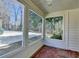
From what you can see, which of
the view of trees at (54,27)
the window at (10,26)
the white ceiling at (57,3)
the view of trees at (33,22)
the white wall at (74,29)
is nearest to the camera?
the window at (10,26)

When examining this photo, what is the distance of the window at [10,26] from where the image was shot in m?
2.27

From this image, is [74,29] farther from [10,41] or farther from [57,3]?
[10,41]

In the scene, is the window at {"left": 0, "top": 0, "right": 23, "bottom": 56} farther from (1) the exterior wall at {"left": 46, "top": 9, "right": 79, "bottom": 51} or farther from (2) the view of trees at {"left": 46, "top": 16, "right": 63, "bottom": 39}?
(2) the view of trees at {"left": 46, "top": 16, "right": 63, "bottom": 39}

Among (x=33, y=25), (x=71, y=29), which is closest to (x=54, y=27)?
(x=71, y=29)

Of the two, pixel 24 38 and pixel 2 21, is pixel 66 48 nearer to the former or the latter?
pixel 24 38

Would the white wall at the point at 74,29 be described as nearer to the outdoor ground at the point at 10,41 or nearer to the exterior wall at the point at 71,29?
the exterior wall at the point at 71,29

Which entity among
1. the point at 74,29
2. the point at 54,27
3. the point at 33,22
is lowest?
the point at 74,29

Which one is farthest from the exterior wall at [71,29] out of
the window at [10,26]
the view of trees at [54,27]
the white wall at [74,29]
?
the window at [10,26]

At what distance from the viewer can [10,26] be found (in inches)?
103

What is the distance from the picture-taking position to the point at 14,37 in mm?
2863

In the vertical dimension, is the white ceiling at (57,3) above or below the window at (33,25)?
above


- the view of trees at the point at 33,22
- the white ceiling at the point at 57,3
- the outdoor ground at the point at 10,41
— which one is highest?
the white ceiling at the point at 57,3

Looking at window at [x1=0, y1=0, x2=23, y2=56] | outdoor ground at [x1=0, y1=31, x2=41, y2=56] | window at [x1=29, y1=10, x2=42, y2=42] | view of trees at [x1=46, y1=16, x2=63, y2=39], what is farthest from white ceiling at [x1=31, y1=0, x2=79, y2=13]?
outdoor ground at [x1=0, y1=31, x2=41, y2=56]

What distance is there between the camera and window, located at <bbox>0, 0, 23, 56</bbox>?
7.44 feet
